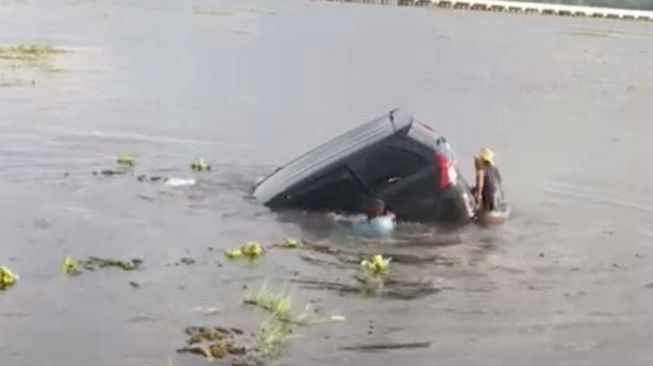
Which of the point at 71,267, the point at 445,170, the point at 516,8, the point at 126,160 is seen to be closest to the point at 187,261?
the point at 71,267

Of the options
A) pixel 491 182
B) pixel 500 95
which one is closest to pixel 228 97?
pixel 500 95

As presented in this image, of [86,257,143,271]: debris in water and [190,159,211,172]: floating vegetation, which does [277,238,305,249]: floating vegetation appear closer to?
[86,257,143,271]: debris in water

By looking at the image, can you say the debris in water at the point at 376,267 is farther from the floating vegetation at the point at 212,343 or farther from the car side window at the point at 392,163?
the floating vegetation at the point at 212,343

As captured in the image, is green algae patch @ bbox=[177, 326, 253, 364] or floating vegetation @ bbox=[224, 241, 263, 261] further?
floating vegetation @ bbox=[224, 241, 263, 261]

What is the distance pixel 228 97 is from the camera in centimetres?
3491

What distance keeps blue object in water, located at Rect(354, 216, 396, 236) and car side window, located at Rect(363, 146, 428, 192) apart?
56 centimetres

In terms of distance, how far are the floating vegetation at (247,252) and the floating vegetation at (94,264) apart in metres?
1.13

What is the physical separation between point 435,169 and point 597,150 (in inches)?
464

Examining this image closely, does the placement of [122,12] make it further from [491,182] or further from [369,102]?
[491,182]

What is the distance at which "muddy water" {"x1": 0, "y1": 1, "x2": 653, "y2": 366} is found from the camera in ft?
39.8

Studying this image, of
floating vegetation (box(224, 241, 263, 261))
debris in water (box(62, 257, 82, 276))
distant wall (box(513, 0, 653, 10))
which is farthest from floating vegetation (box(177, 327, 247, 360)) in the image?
distant wall (box(513, 0, 653, 10))

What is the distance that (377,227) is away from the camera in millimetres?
16797

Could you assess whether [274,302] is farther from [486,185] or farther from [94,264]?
[486,185]

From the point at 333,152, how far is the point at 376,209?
119 cm
